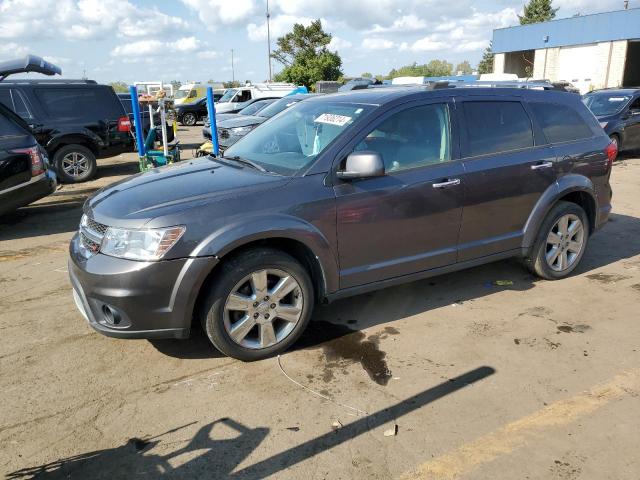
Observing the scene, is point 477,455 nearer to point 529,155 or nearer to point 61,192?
point 529,155

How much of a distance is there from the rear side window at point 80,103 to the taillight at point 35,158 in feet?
12.3

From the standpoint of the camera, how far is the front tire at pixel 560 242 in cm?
477

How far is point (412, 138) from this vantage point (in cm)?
402

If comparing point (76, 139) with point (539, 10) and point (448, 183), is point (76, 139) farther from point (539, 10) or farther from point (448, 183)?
point (539, 10)

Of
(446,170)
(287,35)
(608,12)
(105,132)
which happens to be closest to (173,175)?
(446,170)

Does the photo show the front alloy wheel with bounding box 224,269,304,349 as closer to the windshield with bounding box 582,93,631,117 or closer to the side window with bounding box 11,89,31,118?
the side window with bounding box 11,89,31,118

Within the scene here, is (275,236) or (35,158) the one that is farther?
(35,158)

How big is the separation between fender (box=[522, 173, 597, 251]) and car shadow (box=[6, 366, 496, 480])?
235cm

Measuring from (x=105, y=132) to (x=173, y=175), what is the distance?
26.2ft

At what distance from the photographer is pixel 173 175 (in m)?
3.88

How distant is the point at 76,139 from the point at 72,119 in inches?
15.5

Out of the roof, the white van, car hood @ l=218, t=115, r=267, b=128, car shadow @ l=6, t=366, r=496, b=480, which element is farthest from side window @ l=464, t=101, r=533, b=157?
the roof

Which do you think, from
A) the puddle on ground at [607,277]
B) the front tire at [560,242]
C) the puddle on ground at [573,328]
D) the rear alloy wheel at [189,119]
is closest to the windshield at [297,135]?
the front tire at [560,242]

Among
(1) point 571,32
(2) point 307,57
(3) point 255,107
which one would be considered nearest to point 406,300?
(3) point 255,107
